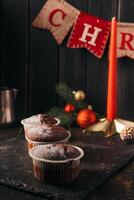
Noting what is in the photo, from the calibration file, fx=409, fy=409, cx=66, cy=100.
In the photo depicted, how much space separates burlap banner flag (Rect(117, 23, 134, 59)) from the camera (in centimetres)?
133

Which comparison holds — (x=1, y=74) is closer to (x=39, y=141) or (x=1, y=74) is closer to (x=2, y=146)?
(x=2, y=146)

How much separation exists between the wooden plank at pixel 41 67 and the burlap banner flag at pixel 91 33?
0.35 feet

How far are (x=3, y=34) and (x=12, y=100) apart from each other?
0.31 m

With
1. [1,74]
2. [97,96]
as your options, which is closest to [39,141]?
[97,96]

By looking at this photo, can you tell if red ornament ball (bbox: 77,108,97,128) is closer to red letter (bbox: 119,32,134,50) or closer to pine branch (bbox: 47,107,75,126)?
pine branch (bbox: 47,107,75,126)

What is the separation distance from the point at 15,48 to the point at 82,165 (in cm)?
69

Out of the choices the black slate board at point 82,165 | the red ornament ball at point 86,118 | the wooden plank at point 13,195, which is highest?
the red ornament ball at point 86,118

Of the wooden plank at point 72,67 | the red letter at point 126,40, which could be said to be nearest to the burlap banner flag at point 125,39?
the red letter at point 126,40

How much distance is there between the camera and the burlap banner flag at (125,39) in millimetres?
1327

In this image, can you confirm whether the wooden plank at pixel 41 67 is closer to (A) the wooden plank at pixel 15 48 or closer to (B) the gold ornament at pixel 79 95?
(A) the wooden plank at pixel 15 48

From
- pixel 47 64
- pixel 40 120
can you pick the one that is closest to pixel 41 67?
pixel 47 64

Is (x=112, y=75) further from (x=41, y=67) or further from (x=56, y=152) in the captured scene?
(x=56, y=152)

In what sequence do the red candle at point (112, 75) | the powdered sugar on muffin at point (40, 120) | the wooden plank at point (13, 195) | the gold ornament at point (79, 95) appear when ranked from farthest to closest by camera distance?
the gold ornament at point (79, 95) < the red candle at point (112, 75) < the powdered sugar on muffin at point (40, 120) < the wooden plank at point (13, 195)

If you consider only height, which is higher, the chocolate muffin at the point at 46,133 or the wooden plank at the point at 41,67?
the wooden plank at the point at 41,67
